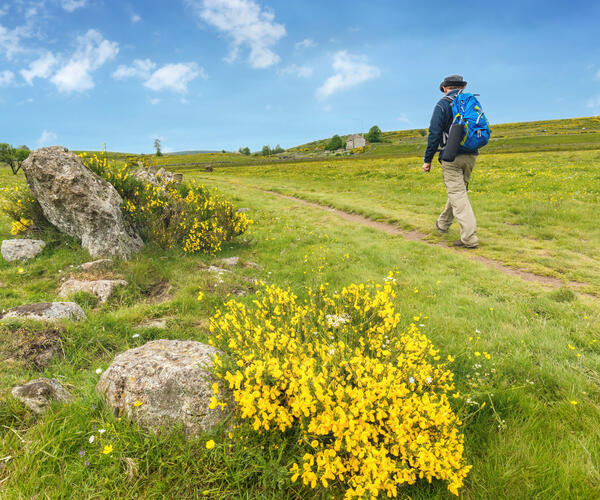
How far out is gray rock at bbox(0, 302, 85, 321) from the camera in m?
4.43

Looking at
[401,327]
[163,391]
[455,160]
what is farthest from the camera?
[455,160]

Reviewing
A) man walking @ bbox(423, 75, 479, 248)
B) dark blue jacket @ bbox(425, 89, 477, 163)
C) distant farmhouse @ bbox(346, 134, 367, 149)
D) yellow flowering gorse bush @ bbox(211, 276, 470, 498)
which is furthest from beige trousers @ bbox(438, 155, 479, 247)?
distant farmhouse @ bbox(346, 134, 367, 149)

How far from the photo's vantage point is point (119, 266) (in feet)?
22.9

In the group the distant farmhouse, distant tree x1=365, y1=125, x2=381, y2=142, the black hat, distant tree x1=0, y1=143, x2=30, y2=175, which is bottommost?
the black hat

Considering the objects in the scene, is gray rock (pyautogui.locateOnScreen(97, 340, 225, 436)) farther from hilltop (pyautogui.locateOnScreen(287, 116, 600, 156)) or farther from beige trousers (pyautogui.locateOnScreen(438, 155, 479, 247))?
hilltop (pyautogui.locateOnScreen(287, 116, 600, 156))

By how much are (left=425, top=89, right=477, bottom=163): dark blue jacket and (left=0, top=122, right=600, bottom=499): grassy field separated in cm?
287

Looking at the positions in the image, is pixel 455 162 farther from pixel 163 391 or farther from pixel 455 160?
pixel 163 391

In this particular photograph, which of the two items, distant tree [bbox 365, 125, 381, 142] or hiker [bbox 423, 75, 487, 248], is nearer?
hiker [bbox 423, 75, 487, 248]

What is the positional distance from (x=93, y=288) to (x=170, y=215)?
3.77 metres

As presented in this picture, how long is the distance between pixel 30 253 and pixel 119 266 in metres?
2.50

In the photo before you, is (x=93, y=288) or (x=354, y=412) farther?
(x=93, y=288)

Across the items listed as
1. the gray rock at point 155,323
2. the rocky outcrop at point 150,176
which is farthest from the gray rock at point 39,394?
the rocky outcrop at point 150,176

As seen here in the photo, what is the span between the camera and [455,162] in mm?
8492

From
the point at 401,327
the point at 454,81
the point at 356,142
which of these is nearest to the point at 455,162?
the point at 454,81
